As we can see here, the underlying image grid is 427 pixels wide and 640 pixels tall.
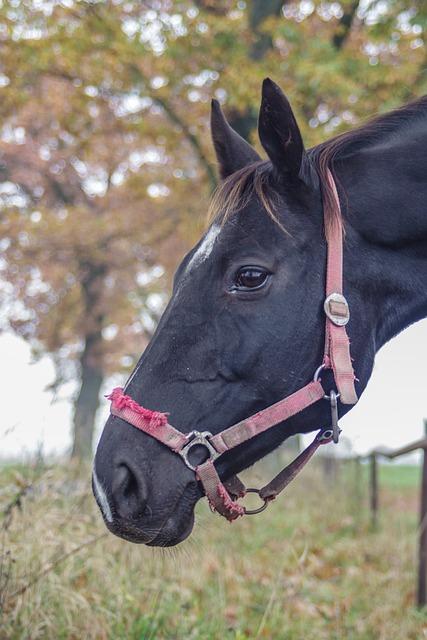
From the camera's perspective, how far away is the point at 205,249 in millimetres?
2275

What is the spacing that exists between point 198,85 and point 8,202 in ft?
18.0

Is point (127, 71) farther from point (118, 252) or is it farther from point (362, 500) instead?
point (362, 500)

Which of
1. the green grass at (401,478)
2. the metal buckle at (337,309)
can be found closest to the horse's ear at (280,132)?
the metal buckle at (337,309)

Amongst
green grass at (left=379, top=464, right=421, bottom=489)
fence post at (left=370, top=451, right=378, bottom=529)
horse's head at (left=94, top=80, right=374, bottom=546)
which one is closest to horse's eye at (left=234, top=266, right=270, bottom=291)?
horse's head at (left=94, top=80, right=374, bottom=546)

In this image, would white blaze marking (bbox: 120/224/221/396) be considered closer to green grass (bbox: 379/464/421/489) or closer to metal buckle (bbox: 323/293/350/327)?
metal buckle (bbox: 323/293/350/327)

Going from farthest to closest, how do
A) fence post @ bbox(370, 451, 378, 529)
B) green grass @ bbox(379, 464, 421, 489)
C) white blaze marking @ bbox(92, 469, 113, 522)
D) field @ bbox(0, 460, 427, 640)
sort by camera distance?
green grass @ bbox(379, 464, 421, 489) < fence post @ bbox(370, 451, 378, 529) < field @ bbox(0, 460, 427, 640) < white blaze marking @ bbox(92, 469, 113, 522)

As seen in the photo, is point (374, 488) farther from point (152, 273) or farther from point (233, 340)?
point (152, 273)

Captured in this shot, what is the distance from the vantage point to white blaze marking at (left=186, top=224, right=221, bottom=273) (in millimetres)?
2256

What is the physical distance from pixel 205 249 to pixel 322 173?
1.74 ft

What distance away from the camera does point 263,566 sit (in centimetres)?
523

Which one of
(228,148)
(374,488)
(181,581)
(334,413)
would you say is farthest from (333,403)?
(374,488)

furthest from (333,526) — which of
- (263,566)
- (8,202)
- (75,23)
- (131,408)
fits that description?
(8,202)

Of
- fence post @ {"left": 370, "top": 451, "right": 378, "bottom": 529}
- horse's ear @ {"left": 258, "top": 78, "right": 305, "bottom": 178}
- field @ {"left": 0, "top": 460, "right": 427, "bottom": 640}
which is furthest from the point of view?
fence post @ {"left": 370, "top": 451, "right": 378, "bottom": 529}

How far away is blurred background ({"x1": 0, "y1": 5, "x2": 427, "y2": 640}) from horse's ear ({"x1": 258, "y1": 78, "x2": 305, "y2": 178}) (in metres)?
0.59
